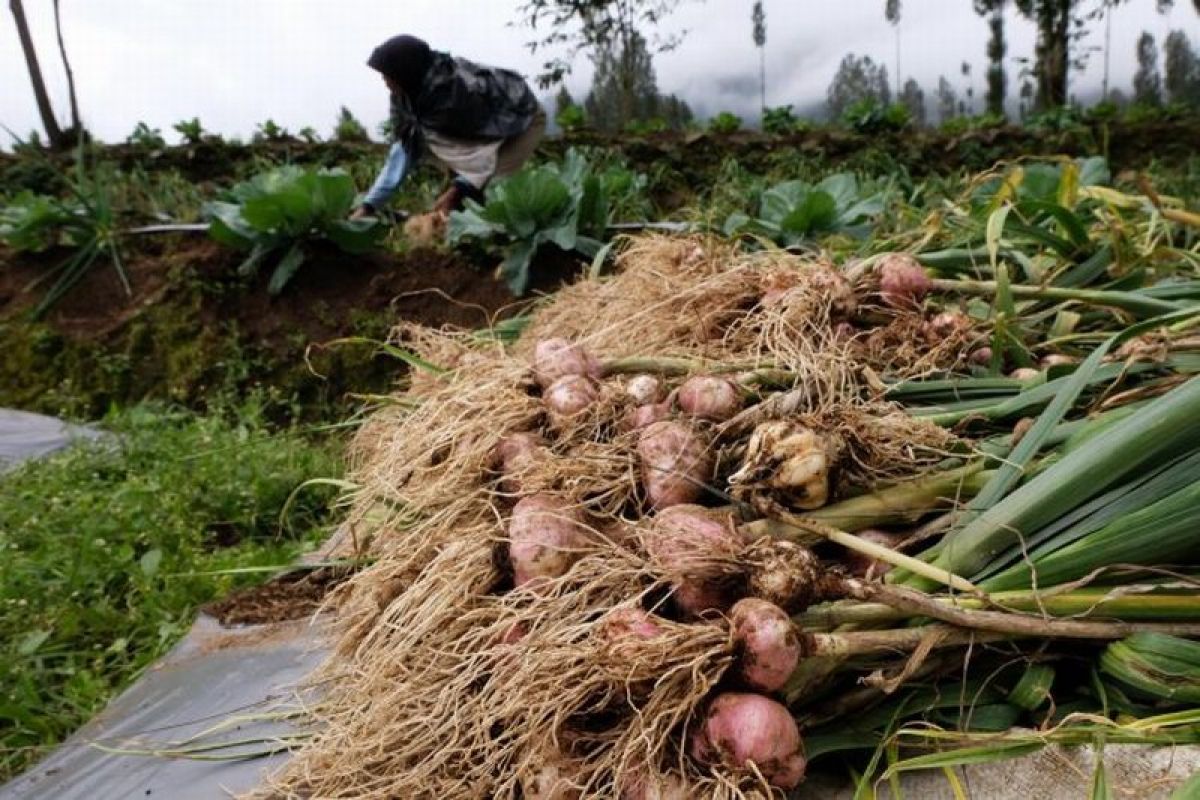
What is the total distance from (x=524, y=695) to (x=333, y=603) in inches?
22.8

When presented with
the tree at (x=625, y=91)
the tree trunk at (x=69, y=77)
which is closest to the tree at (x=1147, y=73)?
the tree at (x=625, y=91)

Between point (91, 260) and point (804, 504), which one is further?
point (91, 260)

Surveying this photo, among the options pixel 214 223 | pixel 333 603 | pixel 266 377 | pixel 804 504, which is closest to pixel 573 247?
pixel 266 377

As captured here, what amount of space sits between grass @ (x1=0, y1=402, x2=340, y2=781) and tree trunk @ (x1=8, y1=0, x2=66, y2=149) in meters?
7.35

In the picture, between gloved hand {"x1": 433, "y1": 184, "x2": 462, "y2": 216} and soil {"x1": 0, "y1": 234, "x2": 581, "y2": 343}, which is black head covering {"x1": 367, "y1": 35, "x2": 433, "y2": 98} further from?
soil {"x1": 0, "y1": 234, "x2": 581, "y2": 343}

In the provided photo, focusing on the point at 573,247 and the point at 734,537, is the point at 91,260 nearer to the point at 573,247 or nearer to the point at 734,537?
the point at 573,247

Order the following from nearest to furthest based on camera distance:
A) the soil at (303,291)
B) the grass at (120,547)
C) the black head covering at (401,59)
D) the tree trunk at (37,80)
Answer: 1. the grass at (120,547)
2. the soil at (303,291)
3. the black head covering at (401,59)
4. the tree trunk at (37,80)

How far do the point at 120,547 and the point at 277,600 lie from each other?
857 millimetres

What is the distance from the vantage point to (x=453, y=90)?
535cm

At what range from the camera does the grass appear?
198 centimetres

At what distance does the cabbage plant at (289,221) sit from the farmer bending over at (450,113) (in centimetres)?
63

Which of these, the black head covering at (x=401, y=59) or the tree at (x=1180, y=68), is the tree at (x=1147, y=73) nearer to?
the tree at (x=1180, y=68)

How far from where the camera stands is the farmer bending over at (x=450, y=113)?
5.17 m

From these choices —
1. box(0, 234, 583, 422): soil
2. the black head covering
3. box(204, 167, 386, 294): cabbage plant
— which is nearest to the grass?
box(0, 234, 583, 422): soil
